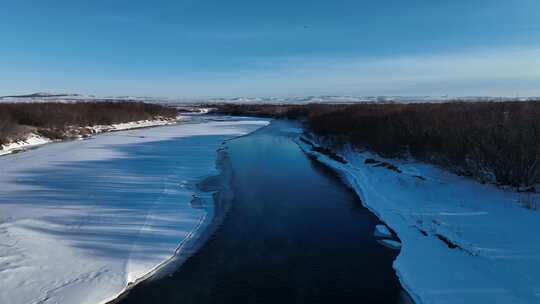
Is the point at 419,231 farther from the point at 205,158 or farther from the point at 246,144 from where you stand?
the point at 246,144

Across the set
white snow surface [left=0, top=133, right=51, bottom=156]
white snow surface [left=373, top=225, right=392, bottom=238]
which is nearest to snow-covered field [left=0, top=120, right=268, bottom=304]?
white snow surface [left=373, top=225, right=392, bottom=238]

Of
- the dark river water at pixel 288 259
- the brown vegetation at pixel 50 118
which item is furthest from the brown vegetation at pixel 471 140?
the brown vegetation at pixel 50 118

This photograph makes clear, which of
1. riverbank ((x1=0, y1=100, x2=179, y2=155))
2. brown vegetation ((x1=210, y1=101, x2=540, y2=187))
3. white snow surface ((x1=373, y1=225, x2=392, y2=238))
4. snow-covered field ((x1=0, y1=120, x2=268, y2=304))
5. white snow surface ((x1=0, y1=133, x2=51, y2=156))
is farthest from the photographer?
riverbank ((x1=0, y1=100, x2=179, y2=155))

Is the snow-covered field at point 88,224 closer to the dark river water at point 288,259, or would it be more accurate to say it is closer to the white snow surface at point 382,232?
the dark river water at point 288,259

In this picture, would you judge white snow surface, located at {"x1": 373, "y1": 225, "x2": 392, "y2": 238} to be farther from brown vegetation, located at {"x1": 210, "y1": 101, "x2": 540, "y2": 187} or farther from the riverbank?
the riverbank

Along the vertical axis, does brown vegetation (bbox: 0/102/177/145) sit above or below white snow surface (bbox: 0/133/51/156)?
above

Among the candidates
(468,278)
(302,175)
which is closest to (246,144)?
(302,175)
